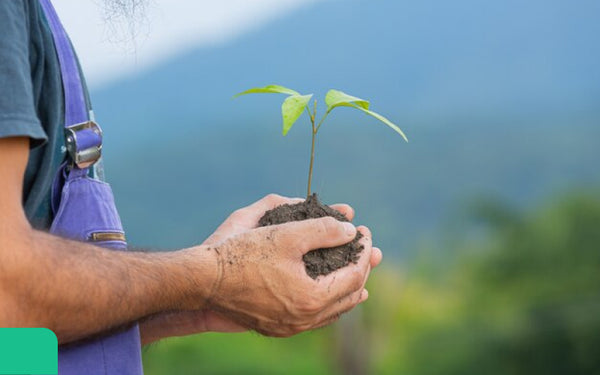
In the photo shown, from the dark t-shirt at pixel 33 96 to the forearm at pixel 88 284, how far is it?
13 cm

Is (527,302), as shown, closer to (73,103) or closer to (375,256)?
(375,256)

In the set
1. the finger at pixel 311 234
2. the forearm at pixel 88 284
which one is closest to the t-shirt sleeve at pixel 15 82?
the forearm at pixel 88 284

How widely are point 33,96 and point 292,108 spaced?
0.41 m

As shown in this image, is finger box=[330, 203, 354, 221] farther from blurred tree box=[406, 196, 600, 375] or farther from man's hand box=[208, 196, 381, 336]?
blurred tree box=[406, 196, 600, 375]

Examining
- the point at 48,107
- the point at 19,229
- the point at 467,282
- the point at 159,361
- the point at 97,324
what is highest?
the point at 48,107

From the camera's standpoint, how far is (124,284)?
3.74ft

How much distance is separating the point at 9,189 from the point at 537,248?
21.2ft

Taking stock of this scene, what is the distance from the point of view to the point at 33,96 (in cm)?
114

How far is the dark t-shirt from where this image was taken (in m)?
1.03

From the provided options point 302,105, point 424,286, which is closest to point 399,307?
point 424,286

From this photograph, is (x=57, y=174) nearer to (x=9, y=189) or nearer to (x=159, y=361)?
(x=9, y=189)

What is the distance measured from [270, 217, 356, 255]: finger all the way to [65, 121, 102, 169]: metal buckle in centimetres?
28

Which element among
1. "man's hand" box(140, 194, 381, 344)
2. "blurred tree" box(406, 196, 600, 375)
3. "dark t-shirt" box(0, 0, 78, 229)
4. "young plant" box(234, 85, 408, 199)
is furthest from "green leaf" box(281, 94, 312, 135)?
"blurred tree" box(406, 196, 600, 375)

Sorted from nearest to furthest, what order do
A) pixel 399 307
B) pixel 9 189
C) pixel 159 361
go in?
pixel 9 189 → pixel 159 361 → pixel 399 307
